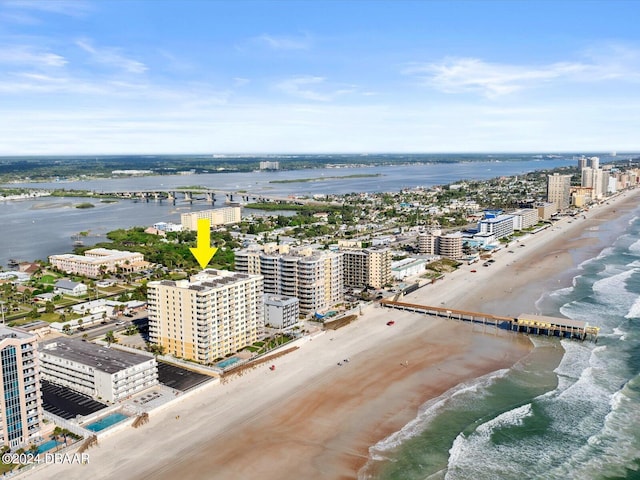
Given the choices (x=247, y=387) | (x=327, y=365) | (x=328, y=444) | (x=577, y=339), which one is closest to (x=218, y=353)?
(x=247, y=387)

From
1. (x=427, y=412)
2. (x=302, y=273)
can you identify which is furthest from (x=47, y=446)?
(x=302, y=273)

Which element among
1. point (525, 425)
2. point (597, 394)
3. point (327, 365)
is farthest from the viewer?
point (327, 365)

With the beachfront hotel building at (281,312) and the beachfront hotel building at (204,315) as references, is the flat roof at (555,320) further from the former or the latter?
the beachfront hotel building at (204,315)

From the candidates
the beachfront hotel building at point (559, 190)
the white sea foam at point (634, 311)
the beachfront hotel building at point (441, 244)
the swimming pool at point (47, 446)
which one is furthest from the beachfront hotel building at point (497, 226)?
the swimming pool at point (47, 446)

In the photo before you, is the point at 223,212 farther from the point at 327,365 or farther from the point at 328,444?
the point at 328,444

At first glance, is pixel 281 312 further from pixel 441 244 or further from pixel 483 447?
pixel 441 244

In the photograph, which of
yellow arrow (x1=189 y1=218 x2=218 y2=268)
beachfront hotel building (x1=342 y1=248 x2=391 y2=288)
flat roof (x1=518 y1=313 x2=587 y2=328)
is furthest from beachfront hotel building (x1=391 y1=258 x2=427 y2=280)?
yellow arrow (x1=189 y1=218 x2=218 y2=268)

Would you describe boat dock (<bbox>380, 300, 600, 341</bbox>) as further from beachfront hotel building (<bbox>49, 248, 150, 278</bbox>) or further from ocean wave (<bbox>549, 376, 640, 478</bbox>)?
beachfront hotel building (<bbox>49, 248, 150, 278</bbox>)
